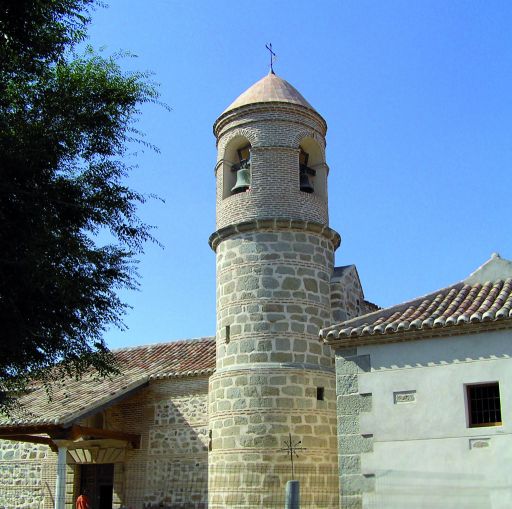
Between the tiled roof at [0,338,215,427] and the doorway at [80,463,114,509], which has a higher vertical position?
the tiled roof at [0,338,215,427]

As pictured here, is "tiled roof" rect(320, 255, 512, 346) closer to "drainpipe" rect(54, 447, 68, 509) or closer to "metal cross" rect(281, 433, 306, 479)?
"metal cross" rect(281, 433, 306, 479)

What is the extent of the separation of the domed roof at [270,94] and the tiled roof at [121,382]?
6.39 meters

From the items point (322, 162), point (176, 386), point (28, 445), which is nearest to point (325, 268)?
point (322, 162)

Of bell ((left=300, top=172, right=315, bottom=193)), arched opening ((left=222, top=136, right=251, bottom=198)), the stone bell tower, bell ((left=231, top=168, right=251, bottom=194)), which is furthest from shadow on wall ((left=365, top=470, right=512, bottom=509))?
arched opening ((left=222, top=136, right=251, bottom=198))

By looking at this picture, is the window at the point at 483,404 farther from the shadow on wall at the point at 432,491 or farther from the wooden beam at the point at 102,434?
the wooden beam at the point at 102,434

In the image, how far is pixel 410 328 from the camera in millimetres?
11688

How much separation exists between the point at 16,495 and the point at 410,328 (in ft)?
44.6

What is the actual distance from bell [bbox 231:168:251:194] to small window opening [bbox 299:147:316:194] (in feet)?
3.70

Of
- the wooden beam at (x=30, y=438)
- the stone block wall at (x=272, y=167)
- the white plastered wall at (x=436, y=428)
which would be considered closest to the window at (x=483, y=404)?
the white plastered wall at (x=436, y=428)

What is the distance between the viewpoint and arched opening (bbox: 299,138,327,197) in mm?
16250

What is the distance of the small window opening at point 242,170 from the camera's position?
15794 mm

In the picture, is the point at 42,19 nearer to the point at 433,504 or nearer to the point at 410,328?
the point at 410,328

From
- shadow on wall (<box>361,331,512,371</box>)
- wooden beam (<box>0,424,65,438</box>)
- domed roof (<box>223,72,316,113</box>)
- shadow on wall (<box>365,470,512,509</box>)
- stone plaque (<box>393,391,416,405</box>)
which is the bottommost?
shadow on wall (<box>365,470,512,509</box>)

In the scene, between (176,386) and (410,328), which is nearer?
(410,328)
